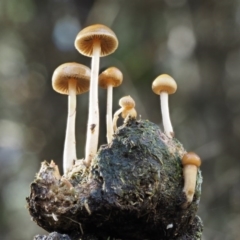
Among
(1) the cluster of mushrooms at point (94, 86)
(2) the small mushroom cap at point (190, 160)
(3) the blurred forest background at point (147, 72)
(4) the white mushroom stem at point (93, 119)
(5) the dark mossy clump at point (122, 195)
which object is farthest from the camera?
(3) the blurred forest background at point (147, 72)

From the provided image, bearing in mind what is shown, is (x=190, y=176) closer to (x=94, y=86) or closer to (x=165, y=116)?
(x=165, y=116)

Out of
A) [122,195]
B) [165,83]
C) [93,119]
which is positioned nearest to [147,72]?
[165,83]

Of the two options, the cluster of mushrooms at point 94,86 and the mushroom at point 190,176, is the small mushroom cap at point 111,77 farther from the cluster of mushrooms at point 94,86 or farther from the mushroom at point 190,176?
the mushroom at point 190,176

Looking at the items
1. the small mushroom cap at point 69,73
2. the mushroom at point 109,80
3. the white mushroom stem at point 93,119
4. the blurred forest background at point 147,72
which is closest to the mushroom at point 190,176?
the white mushroom stem at point 93,119

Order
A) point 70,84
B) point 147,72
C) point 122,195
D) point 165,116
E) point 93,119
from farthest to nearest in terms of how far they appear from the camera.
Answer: point 147,72 → point 70,84 → point 165,116 → point 93,119 → point 122,195

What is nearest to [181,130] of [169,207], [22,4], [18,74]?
[18,74]

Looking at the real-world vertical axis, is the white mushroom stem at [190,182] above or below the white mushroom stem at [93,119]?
below

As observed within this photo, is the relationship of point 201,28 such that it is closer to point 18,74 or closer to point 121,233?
point 18,74

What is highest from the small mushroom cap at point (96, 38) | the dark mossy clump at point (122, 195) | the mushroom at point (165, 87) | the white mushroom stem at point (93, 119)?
the small mushroom cap at point (96, 38)
